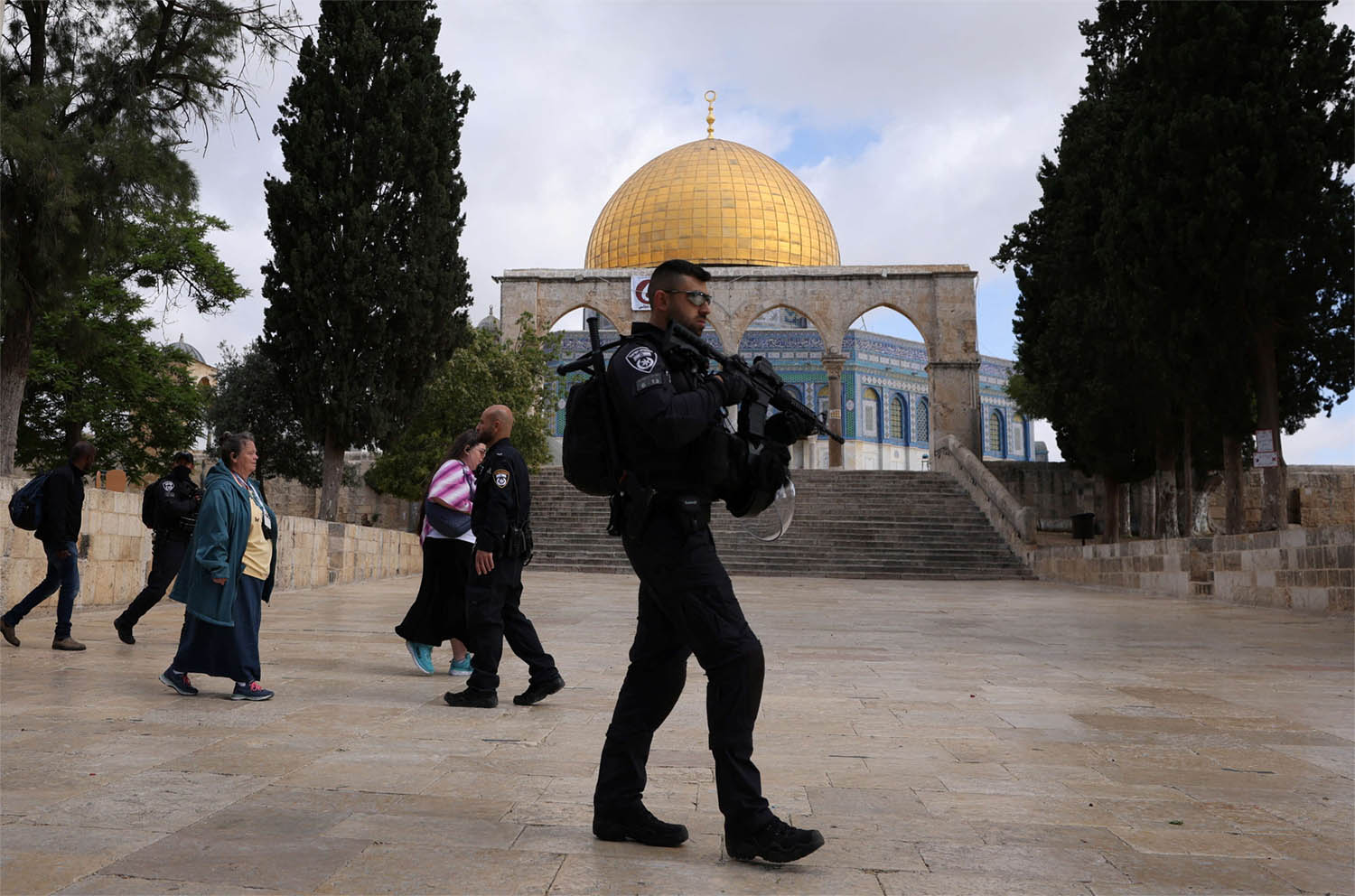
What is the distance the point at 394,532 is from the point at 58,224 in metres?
8.48

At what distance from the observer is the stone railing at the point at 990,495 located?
21766 millimetres

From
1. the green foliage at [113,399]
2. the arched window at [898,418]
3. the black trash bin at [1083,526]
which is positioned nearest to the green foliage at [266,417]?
the green foliage at [113,399]

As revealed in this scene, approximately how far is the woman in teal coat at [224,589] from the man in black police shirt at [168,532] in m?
1.95

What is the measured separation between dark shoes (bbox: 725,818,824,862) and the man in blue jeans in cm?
594

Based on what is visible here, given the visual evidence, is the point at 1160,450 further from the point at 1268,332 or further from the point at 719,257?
the point at 719,257

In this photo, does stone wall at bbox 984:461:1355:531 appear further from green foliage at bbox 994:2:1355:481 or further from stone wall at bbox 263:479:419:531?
stone wall at bbox 263:479:419:531

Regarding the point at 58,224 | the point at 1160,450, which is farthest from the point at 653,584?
the point at 1160,450

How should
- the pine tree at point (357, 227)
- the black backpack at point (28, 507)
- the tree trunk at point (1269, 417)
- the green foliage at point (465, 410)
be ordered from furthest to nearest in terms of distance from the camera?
1. the green foliage at point (465, 410)
2. the pine tree at point (357, 227)
3. the tree trunk at point (1269, 417)
4. the black backpack at point (28, 507)

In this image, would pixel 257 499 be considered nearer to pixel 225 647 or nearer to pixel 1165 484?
pixel 225 647

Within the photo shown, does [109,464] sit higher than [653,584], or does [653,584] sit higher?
[109,464]

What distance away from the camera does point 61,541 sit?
7.29 meters

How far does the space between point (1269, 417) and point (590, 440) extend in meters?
14.6

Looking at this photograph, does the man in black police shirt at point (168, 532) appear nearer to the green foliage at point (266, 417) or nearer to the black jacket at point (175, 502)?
the black jacket at point (175, 502)

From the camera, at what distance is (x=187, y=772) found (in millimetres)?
3805
